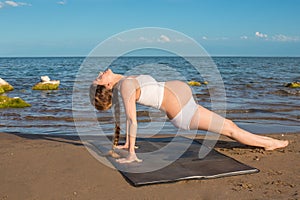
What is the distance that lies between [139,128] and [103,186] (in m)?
3.61

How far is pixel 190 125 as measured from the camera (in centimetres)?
462

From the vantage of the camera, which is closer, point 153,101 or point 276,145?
point 153,101

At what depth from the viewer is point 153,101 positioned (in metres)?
4.43

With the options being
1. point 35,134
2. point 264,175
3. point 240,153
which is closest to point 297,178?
point 264,175

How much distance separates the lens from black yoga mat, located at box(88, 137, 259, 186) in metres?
3.75

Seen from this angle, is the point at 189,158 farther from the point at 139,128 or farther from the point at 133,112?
the point at 139,128

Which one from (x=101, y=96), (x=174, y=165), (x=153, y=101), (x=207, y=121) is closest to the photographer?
(x=174, y=165)

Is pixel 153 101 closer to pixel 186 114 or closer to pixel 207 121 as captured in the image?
pixel 186 114

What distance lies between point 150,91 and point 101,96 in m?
0.61

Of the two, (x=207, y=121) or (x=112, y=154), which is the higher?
(x=207, y=121)

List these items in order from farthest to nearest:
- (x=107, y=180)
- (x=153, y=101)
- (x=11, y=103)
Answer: (x=11, y=103) < (x=153, y=101) < (x=107, y=180)

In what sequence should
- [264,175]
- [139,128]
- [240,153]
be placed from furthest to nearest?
[139,128]
[240,153]
[264,175]

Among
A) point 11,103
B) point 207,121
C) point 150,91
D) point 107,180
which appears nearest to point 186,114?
point 207,121

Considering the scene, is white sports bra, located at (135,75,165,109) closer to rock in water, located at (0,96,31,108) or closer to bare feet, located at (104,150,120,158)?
bare feet, located at (104,150,120,158)
